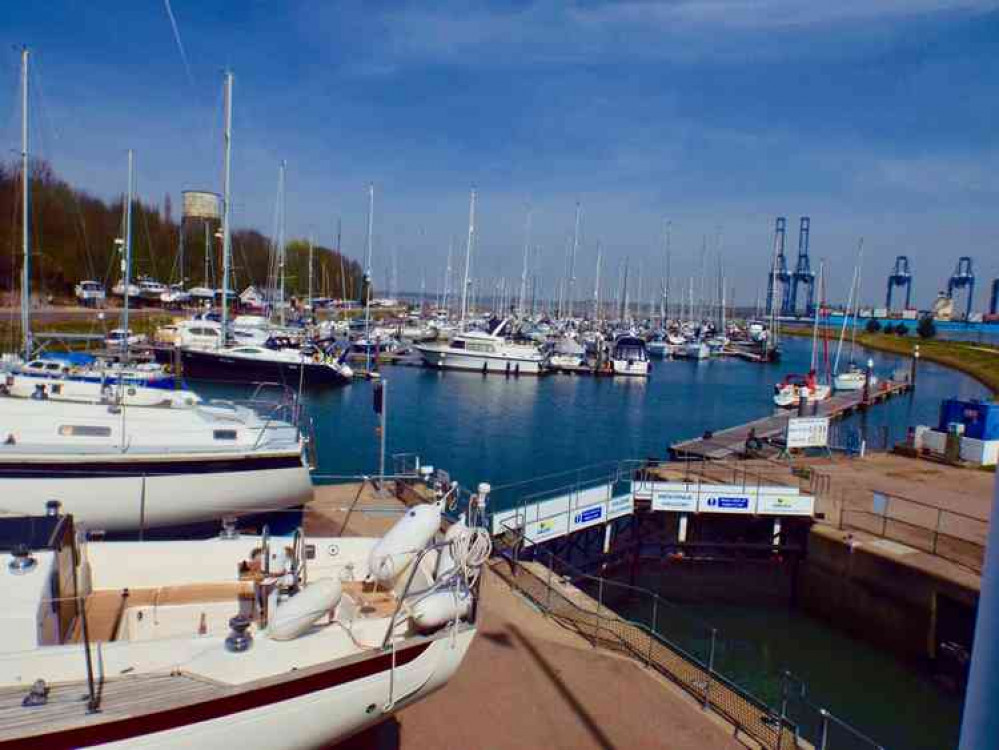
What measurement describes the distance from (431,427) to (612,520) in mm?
20255

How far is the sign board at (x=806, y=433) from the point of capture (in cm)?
2655

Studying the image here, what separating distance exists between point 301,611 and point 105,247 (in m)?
79.0

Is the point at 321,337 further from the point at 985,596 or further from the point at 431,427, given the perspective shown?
the point at 985,596

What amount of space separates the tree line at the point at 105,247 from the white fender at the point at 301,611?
28.4 m

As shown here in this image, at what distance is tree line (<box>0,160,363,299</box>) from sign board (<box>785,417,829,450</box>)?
98.9 ft

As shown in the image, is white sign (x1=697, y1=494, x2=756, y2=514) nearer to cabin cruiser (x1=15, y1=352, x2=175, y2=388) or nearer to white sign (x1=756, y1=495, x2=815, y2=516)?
white sign (x1=756, y1=495, x2=815, y2=516)

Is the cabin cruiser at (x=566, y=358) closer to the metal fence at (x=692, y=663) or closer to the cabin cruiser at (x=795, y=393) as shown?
the cabin cruiser at (x=795, y=393)

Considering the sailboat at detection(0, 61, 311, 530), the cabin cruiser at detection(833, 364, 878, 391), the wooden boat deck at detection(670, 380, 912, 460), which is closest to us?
the sailboat at detection(0, 61, 311, 530)

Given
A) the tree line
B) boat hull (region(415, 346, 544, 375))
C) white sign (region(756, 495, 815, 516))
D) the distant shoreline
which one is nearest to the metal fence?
white sign (region(756, 495, 815, 516))

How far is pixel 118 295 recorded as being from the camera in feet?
251

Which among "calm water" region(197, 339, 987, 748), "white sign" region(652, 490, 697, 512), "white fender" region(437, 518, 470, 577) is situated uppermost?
"white fender" region(437, 518, 470, 577)

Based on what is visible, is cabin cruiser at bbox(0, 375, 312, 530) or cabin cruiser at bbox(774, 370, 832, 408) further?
cabin cruiser at bbox(774, 370, 832, 408)

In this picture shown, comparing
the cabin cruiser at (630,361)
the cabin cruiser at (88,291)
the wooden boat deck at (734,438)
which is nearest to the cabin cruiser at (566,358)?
the cabin cruiser at (630,361)

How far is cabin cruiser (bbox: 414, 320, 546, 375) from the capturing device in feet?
197
